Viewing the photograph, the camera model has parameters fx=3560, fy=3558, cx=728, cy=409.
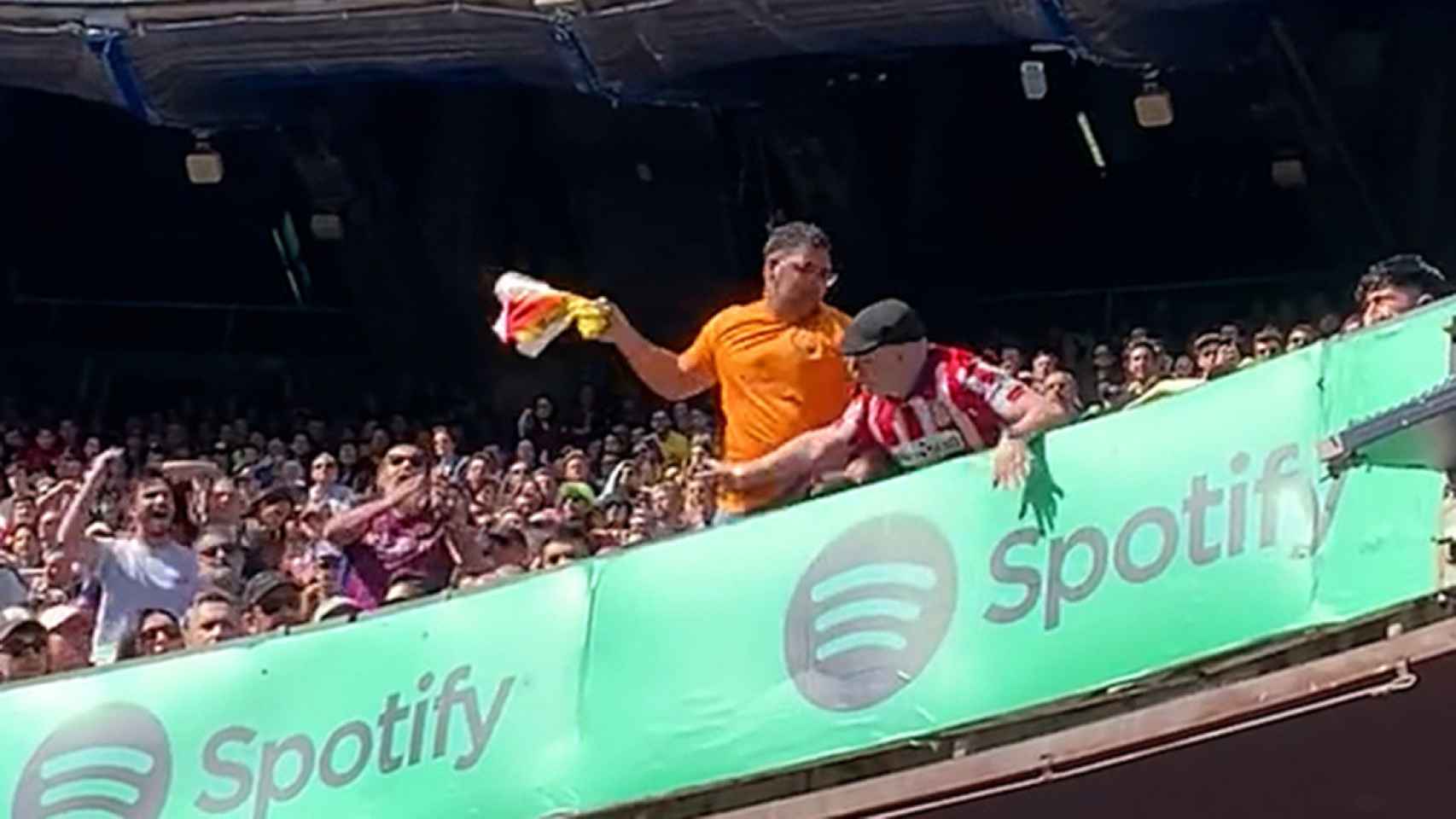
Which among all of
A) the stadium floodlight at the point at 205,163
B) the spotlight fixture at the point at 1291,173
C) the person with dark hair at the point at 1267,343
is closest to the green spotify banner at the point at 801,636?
the person with dark hair at the point at 1267,343

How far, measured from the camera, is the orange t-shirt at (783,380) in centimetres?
1041

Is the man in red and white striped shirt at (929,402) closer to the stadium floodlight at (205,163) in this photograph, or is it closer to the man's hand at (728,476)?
the man's hand at (728,476)

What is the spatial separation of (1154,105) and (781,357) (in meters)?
9.00

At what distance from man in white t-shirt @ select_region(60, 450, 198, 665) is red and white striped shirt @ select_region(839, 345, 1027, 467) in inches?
114

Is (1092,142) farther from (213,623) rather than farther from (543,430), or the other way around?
(213,623)

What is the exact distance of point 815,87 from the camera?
19.7 m

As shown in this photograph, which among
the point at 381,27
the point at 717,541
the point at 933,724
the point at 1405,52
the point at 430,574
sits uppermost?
the point at 381,27

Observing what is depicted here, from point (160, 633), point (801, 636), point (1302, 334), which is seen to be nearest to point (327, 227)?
point (1302, 334)

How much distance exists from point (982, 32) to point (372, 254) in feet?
18.1

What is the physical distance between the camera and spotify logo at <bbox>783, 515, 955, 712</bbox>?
382 inches

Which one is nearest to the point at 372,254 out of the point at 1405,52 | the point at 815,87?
the point at 815,87

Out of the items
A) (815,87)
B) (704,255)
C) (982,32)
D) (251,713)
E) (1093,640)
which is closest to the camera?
A: (1093,640)

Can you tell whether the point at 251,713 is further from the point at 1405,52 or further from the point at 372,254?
the point at 372,254

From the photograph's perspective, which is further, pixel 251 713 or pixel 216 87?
pixel 216 87
